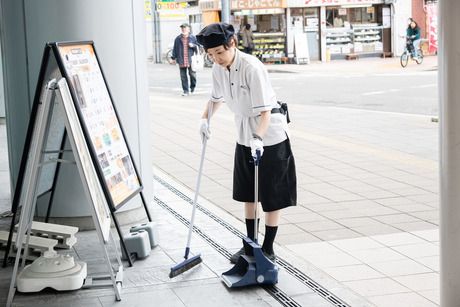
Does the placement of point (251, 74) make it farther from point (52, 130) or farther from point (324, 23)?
point (324, 23)

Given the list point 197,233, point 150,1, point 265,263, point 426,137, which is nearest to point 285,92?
point 426,137

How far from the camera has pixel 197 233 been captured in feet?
24.4

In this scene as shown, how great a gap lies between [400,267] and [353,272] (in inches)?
14.4

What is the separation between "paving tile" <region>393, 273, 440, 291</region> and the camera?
5.78 meters

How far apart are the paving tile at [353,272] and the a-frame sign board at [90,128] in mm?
1512

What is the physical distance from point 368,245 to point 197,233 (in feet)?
4.85

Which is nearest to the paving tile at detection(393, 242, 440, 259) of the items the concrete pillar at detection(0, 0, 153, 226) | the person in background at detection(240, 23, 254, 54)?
the concrete pillar at detection(0, 0, 153, 226)

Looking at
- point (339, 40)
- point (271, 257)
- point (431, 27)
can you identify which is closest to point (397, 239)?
point (271, 257)

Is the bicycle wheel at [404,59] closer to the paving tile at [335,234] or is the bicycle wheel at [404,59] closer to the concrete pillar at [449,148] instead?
the paving tile at [335,234]

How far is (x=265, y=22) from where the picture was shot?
39.3 metres

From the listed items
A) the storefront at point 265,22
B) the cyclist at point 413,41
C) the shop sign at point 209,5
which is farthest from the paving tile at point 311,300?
the shop sign at point 209,5

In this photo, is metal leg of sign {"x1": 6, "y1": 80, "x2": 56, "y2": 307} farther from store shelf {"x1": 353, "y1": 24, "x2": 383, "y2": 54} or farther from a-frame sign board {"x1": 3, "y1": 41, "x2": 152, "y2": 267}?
store shelf {"x1": 353, "y1": 24, "x2": 383, "y2": 54}

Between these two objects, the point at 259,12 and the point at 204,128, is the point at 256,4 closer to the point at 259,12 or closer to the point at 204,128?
the point at 259,12

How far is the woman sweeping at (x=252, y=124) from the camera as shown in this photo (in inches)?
233
